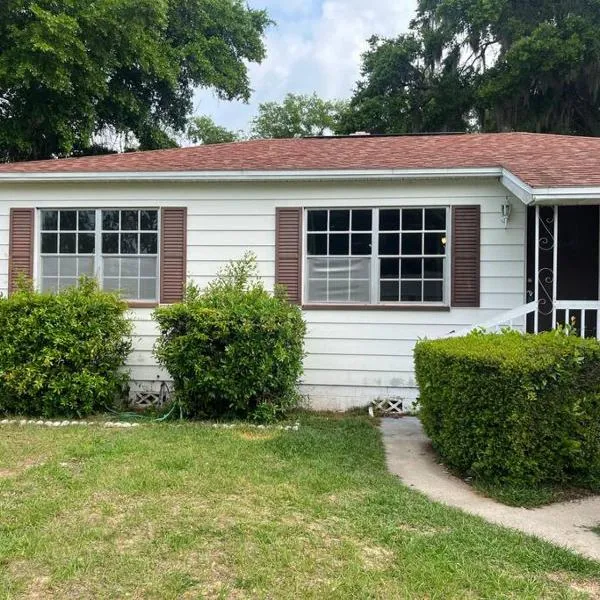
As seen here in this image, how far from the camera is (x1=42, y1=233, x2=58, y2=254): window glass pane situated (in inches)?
307

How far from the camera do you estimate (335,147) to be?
8844 mm

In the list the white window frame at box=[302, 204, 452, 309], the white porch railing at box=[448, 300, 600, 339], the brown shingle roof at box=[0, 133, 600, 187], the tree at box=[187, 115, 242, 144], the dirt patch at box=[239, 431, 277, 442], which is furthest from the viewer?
the tree at box=[187, 115, 242, 144]

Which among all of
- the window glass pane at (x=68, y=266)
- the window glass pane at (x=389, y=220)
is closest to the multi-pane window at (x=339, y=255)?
the window glass pane at (x=389, y=220)

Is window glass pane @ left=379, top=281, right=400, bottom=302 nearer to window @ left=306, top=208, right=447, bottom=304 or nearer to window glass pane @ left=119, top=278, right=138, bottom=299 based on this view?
window @ left=306, top=208, right=447, bottom=304

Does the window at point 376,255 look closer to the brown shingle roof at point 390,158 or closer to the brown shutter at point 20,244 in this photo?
the brown shingle roof at point 390,158

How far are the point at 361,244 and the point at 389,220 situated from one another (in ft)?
1.57

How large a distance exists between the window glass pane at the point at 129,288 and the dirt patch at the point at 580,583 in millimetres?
6123

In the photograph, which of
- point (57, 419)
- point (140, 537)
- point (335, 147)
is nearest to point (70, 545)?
point (140, 537)

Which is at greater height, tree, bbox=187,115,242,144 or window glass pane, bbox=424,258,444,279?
tree, bbox=187,115,242,144

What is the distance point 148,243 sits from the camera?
768cm

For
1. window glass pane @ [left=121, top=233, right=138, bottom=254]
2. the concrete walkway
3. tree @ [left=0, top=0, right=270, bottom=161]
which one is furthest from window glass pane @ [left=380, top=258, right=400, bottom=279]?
tree @ [left=0, top=0, right=270, bottom=161]

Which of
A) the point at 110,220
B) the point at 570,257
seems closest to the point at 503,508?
the point at 570,257

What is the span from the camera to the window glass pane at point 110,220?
303 inches

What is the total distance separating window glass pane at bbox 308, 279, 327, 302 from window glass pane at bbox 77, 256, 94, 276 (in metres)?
3.04
